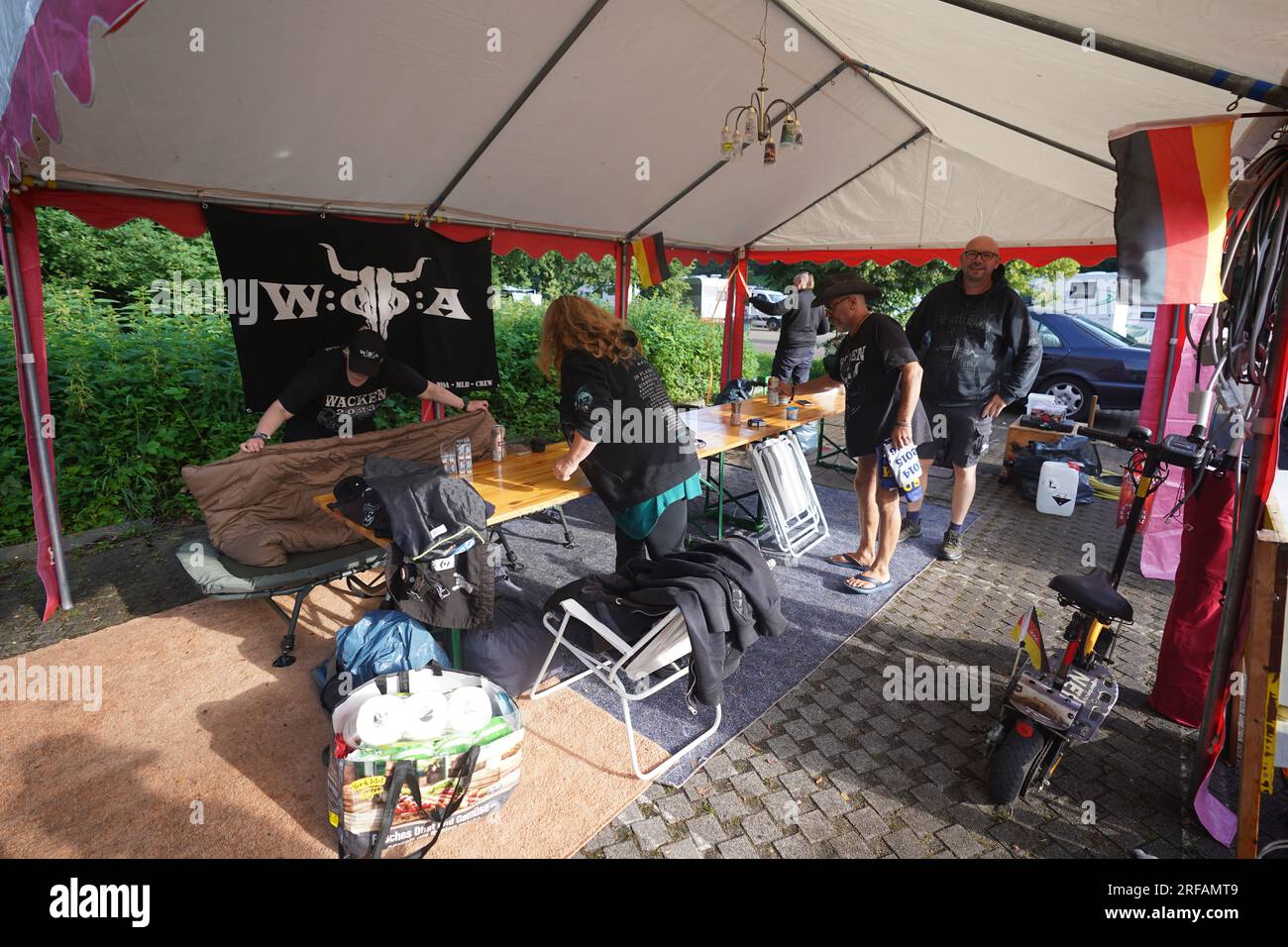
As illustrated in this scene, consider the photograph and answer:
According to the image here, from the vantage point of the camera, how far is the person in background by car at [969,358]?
404 centimetres

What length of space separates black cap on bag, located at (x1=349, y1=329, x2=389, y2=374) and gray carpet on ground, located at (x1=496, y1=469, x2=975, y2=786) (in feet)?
5.08

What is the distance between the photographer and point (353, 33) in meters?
2.94

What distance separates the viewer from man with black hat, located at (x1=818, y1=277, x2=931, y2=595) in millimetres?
3572

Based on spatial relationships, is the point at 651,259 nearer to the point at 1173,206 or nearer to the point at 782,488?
the point at 782,488

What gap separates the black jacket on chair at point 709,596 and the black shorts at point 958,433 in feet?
7.84

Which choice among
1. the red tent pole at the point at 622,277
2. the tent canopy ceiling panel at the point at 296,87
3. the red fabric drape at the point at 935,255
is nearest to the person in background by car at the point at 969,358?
the red fabric drape at the point at 935,255

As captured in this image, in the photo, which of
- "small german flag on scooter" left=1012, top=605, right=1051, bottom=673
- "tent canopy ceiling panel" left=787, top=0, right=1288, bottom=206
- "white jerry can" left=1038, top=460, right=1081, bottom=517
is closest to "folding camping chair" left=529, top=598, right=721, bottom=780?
"small german flag on scooter" left=1012, top=605, right=1051, bottom=673

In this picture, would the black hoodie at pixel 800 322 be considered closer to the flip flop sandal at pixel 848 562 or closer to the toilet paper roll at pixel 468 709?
the flip flop sandal at pixel 848 562

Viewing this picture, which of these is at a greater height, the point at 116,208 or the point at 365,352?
the point at 116,208

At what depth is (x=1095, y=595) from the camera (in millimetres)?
2219

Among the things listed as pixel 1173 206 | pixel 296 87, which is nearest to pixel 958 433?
pixel 1173 206

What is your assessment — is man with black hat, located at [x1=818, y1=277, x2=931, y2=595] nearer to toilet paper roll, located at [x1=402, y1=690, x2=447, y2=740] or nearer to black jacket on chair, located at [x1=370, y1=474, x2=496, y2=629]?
black jacket on chair, located at [x1=370, y1=474, x2=496, y2=629]

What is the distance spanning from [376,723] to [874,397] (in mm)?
3063
